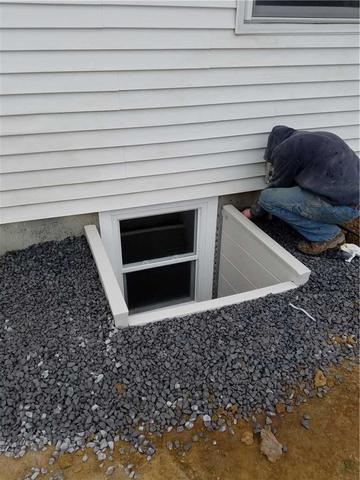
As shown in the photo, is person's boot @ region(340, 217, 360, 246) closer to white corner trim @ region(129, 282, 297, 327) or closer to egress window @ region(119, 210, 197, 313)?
Answer: white corner trim @ region(129, 282, 297, 327)

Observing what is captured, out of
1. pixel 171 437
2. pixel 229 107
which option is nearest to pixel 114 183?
pixel 229 107

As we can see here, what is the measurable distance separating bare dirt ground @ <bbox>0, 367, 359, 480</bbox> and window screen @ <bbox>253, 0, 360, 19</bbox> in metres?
2.47

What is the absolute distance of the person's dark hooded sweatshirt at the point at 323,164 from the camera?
2479 mm

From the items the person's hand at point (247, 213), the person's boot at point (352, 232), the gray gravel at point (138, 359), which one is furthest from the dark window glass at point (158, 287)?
the person's boot at point (352, 232)

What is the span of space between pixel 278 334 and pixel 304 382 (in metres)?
0.30

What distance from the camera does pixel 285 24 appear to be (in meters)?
2.44

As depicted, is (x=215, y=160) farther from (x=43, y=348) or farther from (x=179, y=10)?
(x=43, y=348)

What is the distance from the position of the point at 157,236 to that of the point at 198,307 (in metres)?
1.37

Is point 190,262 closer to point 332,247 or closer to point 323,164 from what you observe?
point 332,247

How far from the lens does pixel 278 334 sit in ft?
6.89

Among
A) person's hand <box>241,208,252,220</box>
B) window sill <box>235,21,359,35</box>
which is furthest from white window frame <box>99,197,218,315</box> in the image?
window sill <box>235,21,359,35</box>

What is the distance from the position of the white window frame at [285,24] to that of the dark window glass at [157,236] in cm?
151

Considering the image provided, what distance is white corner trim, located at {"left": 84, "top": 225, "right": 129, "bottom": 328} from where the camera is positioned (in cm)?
205

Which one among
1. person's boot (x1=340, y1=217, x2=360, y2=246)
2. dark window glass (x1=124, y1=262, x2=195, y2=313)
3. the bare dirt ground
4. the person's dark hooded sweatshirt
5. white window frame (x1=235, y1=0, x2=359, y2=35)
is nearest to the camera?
the bare dirt ground
